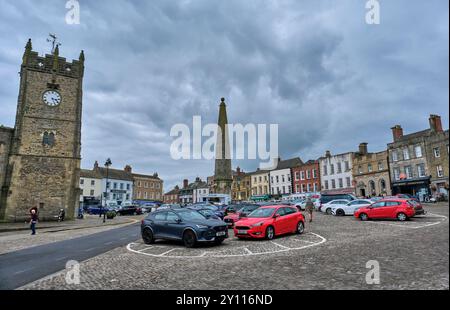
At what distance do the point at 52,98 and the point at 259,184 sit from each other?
49.7 meters

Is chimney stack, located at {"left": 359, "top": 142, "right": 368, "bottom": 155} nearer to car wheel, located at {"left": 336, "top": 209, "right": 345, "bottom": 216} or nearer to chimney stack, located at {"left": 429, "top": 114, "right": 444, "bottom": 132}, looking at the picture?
chimney stack, located at {"left": 429, "top": 114, "right": 444, "bottom": 132}

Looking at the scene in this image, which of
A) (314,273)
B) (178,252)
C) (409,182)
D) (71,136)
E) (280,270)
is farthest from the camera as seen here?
(409,182)

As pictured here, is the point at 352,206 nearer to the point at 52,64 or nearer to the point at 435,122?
the point at 435,122

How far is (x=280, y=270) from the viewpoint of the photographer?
717cm

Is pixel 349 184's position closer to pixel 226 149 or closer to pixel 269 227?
pixel 226 149

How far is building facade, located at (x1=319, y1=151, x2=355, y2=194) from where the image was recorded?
5206 cm

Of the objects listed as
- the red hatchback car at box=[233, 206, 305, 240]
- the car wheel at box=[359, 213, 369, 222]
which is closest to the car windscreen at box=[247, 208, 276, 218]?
the red hatchback car at box=[233, 206, 305, 240]

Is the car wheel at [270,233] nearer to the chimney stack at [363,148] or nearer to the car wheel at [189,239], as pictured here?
the car wheel at [189,239]

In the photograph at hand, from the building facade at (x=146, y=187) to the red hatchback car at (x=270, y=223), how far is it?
221 ft

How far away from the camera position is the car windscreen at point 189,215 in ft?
41.2

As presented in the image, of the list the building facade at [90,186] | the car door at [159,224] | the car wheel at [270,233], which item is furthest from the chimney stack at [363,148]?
the building facade at [90,186]

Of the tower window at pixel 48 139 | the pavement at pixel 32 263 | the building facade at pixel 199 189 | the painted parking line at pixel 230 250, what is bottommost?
the pavement at pixel 32 263
